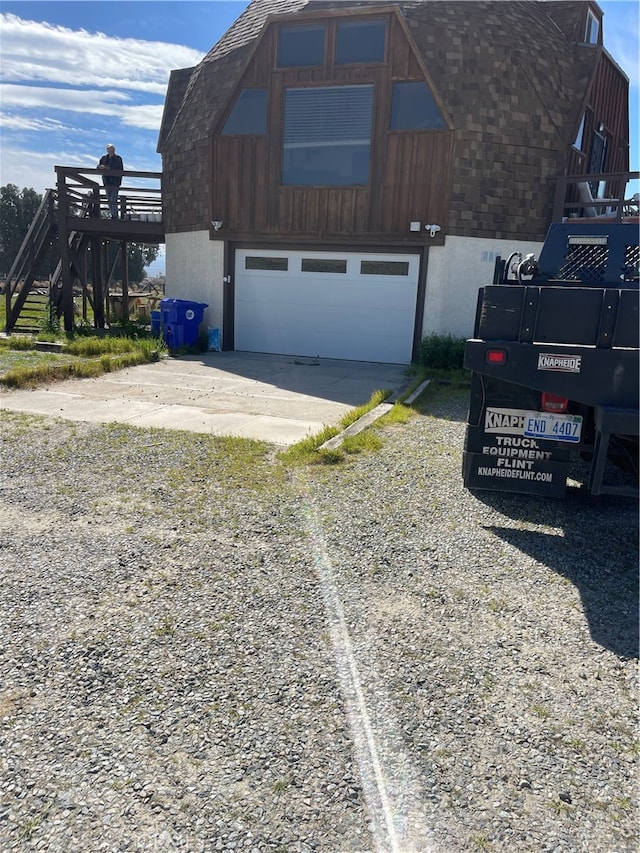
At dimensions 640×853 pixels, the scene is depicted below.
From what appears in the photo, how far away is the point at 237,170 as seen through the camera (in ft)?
44.9

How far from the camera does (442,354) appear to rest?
12.3m

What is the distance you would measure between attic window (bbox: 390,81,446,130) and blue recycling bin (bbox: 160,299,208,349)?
19.1 ft

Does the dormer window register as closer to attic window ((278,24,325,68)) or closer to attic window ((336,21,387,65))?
attic window ((336,21,387,65))

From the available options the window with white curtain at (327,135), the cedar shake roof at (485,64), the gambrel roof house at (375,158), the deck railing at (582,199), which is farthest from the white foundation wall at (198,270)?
the deck railing at (582,199)

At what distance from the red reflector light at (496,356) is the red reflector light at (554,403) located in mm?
581

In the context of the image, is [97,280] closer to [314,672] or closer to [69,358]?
[69,358]

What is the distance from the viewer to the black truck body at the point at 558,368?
149 inches

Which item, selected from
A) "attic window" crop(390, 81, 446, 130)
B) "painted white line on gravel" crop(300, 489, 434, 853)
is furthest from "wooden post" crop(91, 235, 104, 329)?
"painted white line on gravel" crop(300, 489, 434, 853)

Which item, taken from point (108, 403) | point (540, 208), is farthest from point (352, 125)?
point (108, 403)

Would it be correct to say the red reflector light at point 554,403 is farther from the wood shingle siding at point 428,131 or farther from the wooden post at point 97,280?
the wooden post at point 97,280

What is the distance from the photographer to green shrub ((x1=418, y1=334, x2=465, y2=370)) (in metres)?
12.2

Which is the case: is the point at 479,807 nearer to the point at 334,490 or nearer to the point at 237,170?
the point at 334,490

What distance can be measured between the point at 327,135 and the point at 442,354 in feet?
17.4

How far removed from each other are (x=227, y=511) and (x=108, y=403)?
4337 millimetres
